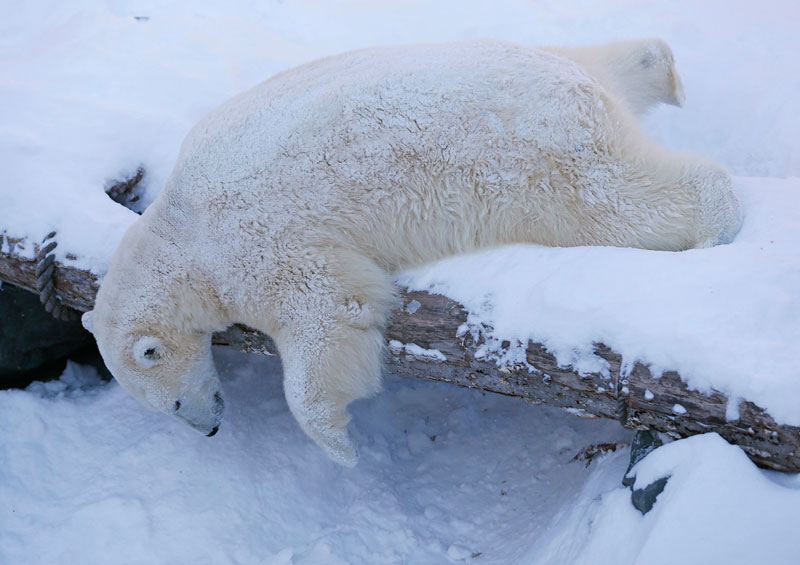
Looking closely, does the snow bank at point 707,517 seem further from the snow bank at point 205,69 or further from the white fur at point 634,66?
the snow bank at point 205,69

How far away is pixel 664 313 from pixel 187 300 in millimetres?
→ 1935

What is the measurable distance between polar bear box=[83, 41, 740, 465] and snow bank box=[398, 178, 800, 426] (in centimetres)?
19

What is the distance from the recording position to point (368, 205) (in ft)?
8.81

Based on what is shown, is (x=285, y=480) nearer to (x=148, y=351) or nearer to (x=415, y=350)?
(x=148, y=351)

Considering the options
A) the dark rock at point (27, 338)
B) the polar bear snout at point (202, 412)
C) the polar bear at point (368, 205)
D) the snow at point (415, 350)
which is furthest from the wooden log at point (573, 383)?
the dark rock at point (27, 338)

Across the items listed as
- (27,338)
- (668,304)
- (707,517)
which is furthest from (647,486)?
(27,338)

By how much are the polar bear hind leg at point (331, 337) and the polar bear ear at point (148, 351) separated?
0.56 m

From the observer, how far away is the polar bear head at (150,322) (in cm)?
274

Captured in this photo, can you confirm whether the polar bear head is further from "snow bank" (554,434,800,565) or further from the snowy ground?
"snow bank" (554,434,800,565)

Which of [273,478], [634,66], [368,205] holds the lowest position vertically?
[273,478]

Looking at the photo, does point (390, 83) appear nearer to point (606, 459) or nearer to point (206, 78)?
point (606, 459)

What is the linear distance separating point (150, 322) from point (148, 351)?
0.13m

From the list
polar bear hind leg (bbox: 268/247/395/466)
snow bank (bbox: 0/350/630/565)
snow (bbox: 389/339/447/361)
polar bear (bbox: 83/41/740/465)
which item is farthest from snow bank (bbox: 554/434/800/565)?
polar bear hind leg (bbox: 268/247/395/466)

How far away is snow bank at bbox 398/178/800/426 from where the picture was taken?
6.22 ft
